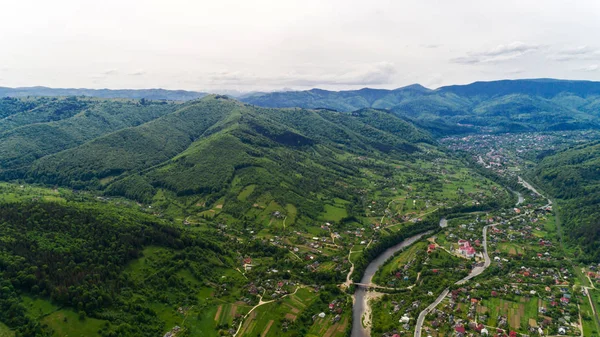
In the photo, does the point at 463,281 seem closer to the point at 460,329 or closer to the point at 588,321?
the point at 460,329

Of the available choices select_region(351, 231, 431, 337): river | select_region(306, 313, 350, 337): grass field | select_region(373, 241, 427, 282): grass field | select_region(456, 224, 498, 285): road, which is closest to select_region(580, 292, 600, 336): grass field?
select_region(456, 224, 498, 285): road

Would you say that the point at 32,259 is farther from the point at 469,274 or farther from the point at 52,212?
the point at 469,274

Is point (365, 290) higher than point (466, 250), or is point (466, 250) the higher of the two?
point (466, 250)

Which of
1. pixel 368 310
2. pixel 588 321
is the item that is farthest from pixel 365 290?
pixel 588 321

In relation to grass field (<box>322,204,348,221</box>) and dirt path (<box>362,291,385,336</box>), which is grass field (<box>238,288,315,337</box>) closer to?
dirt path (<box>362,291,385,336</box>)

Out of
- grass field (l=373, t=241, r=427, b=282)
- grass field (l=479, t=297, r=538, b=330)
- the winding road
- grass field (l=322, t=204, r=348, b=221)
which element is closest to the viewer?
the winding road

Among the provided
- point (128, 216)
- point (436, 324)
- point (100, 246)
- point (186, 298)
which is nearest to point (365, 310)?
point (436, 324)

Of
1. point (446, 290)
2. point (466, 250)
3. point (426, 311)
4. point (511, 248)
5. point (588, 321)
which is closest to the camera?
point (588, 321)

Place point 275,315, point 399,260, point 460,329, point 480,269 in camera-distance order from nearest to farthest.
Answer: point 460,329 < point 275,315 < point 480,269 < point 399,260

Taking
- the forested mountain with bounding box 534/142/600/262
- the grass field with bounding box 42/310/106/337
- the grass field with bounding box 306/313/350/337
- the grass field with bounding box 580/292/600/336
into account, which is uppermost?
the forested mountain with bounding box 534/142/600/262
